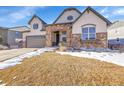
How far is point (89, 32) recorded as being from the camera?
14133 mm

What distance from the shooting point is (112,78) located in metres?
5.63

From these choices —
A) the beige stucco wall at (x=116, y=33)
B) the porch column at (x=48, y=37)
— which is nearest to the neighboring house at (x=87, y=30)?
the porch column at (x=48, y=37)

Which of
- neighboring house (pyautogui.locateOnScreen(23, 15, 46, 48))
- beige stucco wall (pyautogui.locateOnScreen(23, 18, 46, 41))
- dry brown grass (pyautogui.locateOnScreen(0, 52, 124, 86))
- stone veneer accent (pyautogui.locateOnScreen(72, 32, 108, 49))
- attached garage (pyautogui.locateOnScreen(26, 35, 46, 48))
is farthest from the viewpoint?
beige stucco wall (pyautogui.locateOnScreen(23, 18, 46, 41))

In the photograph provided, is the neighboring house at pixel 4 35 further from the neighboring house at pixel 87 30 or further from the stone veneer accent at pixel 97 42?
the stone veneer accent at pixel 97 42

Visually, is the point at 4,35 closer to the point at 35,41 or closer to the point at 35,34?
the point at 35,34

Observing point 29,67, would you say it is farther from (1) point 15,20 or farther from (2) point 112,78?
(1) point 15,20

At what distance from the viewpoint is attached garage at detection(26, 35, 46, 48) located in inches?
701

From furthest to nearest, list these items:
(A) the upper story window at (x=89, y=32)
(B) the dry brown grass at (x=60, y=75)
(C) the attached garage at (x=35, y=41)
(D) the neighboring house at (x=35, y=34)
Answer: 1. (D) the neighboring house at (x=35, y=34)
2. (C) the attached garage at (x=35, y=41)
3. (A) the upper story window at (x=89, y=32)
4. (B) the dry brown grass at (x=60, y=75)

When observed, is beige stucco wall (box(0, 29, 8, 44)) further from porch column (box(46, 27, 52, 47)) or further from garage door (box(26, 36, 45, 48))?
porch column (box(46, 27, 52, 47))

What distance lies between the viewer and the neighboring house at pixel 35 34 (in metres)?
18.0

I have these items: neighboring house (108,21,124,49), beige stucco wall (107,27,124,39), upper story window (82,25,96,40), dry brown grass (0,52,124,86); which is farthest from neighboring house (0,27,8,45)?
dry brown grass (0,52,124,86)

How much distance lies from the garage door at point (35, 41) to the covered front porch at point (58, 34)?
1.40m
